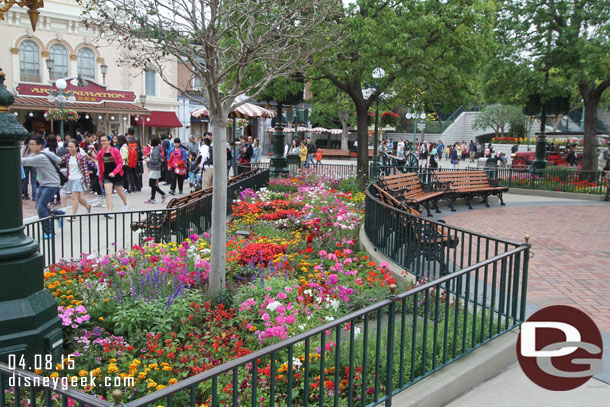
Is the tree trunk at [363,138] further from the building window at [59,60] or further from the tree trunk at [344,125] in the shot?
the tree trunk at [344,125]

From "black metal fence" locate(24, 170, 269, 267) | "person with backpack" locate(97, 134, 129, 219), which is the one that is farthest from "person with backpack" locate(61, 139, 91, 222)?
"black metal fence" locate(24, 170, 269, 267)

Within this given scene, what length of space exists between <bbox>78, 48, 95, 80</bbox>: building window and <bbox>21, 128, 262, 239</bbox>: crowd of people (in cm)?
2006

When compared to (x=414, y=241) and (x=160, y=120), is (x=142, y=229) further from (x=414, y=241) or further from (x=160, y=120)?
(x=160, y=120)

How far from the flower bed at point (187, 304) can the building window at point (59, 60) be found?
3157 centimetres

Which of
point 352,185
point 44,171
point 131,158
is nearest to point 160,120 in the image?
point 131,158

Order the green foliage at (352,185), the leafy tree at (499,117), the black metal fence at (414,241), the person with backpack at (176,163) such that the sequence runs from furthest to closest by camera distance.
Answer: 1. the leafy tree at (499,117)
2. the person with backpack at (176,163)
3. the green foliage at (352,185)
4. the black metal fence at (414,241)

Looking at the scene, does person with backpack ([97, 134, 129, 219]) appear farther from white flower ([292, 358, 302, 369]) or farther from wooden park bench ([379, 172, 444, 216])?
white flower ([292, 358, 302, 369])

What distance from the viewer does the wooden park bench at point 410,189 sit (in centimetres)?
1034

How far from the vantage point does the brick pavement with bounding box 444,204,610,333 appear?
5.88 metres

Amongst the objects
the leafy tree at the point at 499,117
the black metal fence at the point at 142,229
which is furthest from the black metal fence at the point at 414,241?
the leafy tree at the point at 499,117

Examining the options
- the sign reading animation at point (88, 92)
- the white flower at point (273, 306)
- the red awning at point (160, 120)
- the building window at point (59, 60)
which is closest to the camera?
the white flower at point (273, 306)

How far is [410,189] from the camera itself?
11664 mm

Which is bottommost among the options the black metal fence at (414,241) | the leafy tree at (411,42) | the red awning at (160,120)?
the black metal fence at (414,241)

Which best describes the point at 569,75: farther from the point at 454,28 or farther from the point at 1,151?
the point at 1,151
